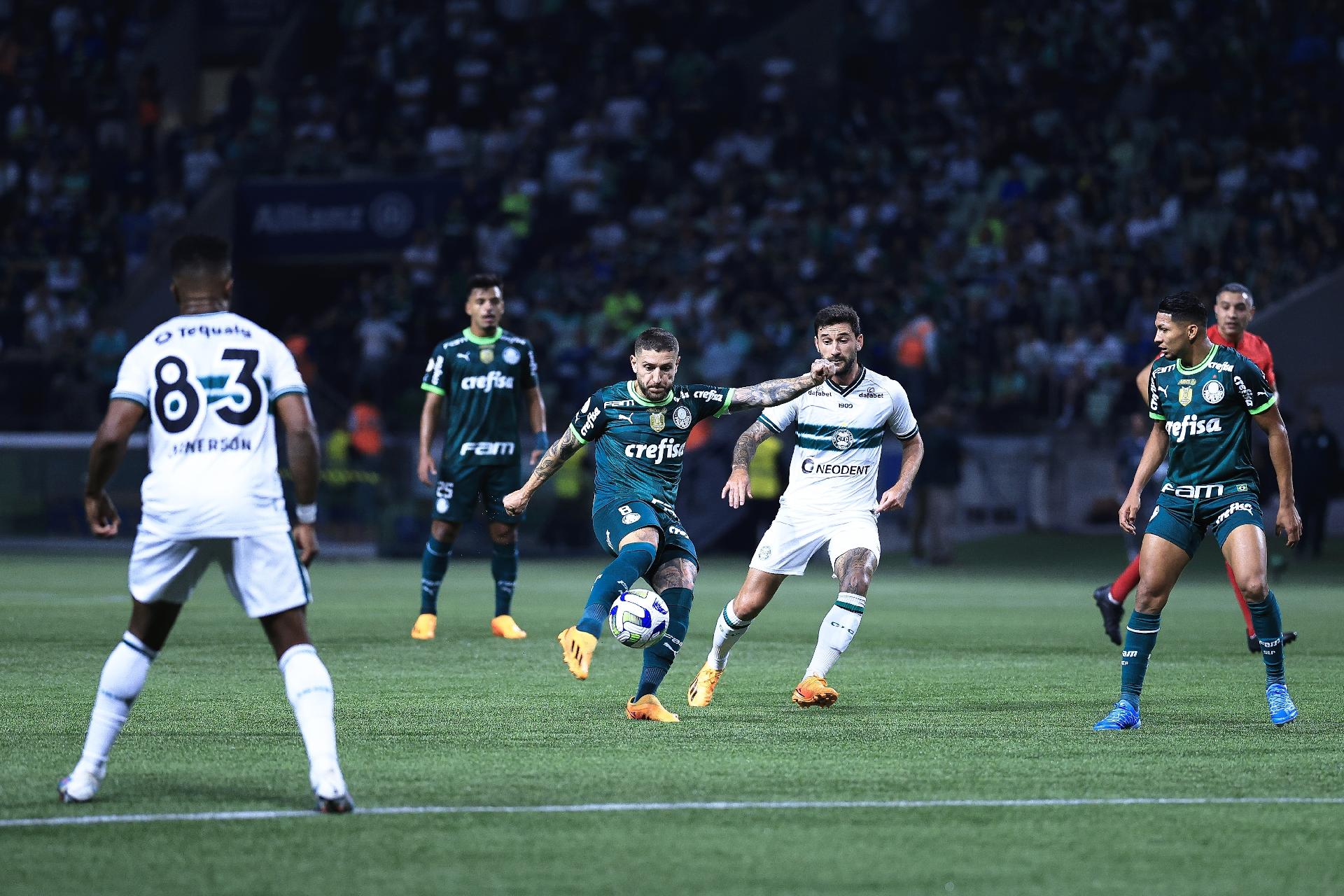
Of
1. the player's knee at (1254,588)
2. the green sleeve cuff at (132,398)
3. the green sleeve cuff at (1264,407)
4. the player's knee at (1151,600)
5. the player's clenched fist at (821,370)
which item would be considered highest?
the player's clenched fist at (821,370)

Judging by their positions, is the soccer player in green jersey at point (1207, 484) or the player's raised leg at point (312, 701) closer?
the player's raised leg at point (312, 701)

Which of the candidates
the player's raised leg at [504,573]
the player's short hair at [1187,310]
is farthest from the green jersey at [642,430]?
the player's raised leg at [504,573]

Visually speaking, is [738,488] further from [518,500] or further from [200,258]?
[200,258]

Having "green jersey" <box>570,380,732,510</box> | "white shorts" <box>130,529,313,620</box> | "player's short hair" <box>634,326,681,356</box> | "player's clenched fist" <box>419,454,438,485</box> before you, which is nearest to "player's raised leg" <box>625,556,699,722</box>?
"green jersey" <box>570,380,732,510</box>

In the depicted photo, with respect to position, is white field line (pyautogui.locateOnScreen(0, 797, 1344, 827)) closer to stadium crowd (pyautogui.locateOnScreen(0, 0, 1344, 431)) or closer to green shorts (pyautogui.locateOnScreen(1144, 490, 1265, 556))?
green shorts (pyautogui.locateOnScreen(1144, 490, 1265, 556))

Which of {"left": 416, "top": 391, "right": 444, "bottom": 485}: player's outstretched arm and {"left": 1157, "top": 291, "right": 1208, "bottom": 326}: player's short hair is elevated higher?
{"left": 1157, "top": 291, "right": 1208, "bottom": 326}: player's short hair

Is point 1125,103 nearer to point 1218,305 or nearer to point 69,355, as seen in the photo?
point 69,355

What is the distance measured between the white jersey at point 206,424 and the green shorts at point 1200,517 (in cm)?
447

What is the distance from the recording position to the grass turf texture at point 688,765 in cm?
561

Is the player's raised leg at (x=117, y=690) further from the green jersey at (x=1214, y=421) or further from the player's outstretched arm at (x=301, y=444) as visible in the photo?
the green jersey at (x=1214, y=421)

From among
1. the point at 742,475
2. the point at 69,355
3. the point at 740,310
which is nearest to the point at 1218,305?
the point at 742,475

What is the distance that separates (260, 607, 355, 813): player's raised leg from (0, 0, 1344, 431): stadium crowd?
19581 millimetres

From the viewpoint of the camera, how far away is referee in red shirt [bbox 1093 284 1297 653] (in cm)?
1106

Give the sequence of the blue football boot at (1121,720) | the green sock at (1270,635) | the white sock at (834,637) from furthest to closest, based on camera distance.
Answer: the white sock at (834,637) → the green sock at (1270,635) → the blue football boot at (1121,720)
